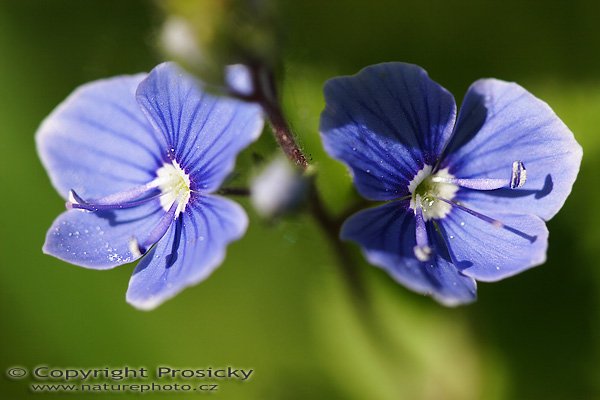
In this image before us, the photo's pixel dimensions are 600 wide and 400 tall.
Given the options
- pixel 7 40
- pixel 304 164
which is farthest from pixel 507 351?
pixel 7 40

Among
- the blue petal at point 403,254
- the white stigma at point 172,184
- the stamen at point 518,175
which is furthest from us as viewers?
the white stigma at point 172,184

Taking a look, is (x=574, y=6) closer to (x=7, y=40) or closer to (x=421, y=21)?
(x=421, y=21)

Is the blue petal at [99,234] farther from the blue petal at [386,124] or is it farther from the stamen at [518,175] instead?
the stamen at [518,175]

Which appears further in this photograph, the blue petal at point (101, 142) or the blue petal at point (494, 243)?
the blue petal at point (101, 142)

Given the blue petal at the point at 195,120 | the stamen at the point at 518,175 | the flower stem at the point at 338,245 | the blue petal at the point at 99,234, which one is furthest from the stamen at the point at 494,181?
the blue petal at the point at 99,234

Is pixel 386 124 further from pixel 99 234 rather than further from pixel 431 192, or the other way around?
pixel 99 234

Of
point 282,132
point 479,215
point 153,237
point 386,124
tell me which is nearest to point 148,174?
point 153,237
